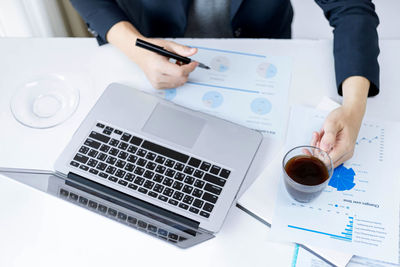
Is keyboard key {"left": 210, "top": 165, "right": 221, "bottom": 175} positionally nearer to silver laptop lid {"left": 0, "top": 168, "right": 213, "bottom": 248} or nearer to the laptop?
the laptop

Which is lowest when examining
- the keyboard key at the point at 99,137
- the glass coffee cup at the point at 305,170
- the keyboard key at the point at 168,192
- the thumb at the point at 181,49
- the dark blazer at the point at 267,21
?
the keyboard key at the point at 168,192

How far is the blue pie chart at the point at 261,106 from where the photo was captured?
0.90 meters

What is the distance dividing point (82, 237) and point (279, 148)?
43 centimetres

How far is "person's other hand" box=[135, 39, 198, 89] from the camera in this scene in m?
0.91

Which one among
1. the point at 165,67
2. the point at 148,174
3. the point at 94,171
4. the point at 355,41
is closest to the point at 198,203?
the point at 148,174

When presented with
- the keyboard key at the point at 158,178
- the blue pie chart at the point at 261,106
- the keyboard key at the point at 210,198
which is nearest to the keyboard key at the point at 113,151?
the keyboard key at the point at 158,178

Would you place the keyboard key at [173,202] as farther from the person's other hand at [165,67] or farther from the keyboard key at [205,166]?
the person's other hand at [165,67]

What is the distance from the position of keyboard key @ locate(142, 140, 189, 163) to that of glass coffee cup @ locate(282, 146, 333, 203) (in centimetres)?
20

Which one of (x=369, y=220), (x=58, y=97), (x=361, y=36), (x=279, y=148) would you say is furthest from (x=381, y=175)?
(x=58, y=97)

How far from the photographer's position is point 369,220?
74cm

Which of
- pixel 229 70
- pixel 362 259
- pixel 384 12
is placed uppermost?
pixel 384 12

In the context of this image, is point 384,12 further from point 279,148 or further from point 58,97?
point 58,97

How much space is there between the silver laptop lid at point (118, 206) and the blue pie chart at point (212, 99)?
28 centimetres

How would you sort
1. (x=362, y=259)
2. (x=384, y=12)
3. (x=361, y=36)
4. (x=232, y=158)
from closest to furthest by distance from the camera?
(x=362, y=259) < (x=232, y=158) < (x=361, y=36) < (x=384, y=12)
